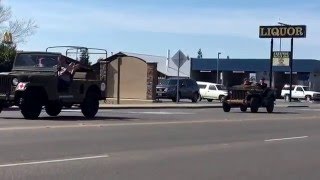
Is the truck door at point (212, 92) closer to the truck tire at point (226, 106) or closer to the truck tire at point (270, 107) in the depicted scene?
the truck tire at point (270, 107)

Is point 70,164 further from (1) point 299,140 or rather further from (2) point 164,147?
(1) point 299,140

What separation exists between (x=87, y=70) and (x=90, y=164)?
530 inches

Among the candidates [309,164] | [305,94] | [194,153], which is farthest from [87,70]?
[305,94]

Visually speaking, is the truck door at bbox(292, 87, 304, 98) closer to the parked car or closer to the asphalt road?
the parked car

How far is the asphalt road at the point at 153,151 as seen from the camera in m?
11.1

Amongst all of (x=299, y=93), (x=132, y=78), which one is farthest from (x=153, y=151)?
(x=299, y=93)

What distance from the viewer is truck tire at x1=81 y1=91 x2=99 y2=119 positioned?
80.5ft

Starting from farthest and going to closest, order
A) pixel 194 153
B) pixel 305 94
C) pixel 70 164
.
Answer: pixel 305 94
pixel 194 153
pixel 70 164

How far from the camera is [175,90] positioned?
48844 millimetres

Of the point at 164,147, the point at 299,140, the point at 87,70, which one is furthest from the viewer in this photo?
the point at 87,70

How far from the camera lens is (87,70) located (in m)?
25.0

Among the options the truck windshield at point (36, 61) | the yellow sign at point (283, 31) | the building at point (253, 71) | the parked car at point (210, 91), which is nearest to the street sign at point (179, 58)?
the parked car at point (210, 91)

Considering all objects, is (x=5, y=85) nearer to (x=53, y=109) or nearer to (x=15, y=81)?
(x=15, y=81)

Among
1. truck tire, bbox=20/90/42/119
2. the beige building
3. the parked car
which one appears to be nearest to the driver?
truck tire, bbox=20/90/42/119
